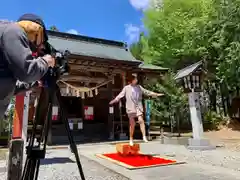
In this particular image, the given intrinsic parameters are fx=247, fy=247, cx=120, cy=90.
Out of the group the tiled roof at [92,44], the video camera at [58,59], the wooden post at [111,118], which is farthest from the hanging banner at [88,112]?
the video camera at [58,59]

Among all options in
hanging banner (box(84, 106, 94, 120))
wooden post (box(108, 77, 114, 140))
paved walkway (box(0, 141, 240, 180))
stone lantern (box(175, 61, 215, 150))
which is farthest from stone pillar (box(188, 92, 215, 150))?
hanging banner (box(84, 106, 94, 120))

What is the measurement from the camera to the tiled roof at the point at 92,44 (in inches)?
475

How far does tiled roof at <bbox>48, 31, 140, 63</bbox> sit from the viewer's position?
12055mm

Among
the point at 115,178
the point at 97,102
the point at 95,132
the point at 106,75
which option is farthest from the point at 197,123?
the point at 97,102

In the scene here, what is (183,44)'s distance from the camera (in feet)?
53.2

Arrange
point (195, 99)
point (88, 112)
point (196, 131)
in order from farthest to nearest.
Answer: point (88, 112)
point (195, 99)
point (196, 131)

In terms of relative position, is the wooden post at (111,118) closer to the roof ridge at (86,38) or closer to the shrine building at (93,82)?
the shrine building at (93,82)

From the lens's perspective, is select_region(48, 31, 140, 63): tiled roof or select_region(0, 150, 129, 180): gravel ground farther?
select_region(48, 31, 140, 63): tiled roof

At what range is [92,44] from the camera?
1325 centimetres

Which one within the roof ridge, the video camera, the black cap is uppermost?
the roof ridge

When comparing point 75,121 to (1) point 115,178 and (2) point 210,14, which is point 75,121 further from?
(2) point 210,14

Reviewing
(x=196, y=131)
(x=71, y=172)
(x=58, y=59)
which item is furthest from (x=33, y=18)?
(x=196, y=131)

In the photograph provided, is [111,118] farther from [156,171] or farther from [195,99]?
[156,171]

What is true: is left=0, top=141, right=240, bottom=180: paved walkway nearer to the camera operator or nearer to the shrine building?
the camera operator
